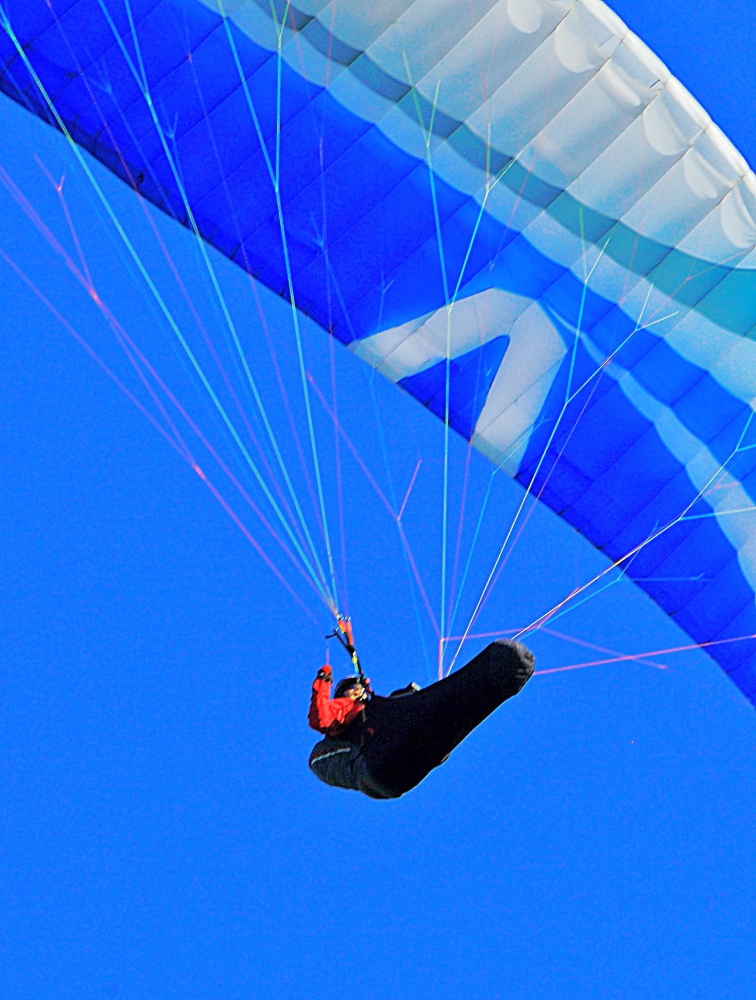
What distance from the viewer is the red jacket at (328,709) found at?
7758 millimetres

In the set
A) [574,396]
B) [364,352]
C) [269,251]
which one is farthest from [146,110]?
[574,396]

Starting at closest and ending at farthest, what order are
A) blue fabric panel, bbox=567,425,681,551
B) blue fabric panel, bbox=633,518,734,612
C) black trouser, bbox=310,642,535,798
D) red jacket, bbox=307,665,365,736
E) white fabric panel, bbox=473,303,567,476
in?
black trouser, bbox=310,642,535,798 < red jacket, bbox=307,665,365,736 < white fabric panel, bbox=473,303,567,476 < blue fabric panel, bbox=567,425,681,551 < blue fabric panel, bbox=633,518,734,612

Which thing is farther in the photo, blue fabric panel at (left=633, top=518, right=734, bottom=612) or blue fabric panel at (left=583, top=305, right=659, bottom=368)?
blue fabric panel at (left=633, top=518, right=734, bottom=612)

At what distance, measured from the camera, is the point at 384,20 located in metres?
8.48

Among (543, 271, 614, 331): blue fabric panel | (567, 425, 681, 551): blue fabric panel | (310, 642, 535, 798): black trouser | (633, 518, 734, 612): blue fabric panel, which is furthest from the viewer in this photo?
(633, 518, 734, 612): blue fabric panel

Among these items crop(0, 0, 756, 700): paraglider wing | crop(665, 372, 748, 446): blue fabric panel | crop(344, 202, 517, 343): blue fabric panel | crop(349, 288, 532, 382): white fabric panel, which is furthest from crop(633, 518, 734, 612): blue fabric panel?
crop(344, 202, 517, 343): blue fabric panel

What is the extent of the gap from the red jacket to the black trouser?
0.06 meters

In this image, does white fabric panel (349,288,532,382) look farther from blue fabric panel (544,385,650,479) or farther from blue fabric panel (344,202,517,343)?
blue fabric panel (544,385,650,479)

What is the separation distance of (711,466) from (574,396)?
35.7 inches

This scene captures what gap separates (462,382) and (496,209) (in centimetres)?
101

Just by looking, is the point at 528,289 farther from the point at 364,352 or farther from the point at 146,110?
the point at 146,110

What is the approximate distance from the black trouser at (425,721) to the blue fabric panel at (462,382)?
2127 mm

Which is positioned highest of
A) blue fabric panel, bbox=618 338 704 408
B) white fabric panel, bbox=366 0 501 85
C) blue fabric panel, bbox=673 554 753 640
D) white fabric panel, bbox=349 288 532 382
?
white fabric panel, bbox=366 0 501 85

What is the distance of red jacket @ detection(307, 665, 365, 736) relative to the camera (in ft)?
25.5
